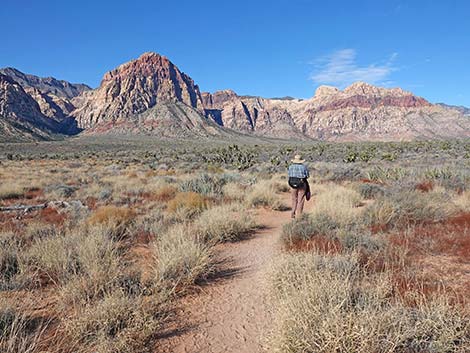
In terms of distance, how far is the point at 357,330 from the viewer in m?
2.82

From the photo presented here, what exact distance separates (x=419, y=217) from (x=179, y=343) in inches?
257

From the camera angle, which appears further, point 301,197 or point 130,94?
point 130,94

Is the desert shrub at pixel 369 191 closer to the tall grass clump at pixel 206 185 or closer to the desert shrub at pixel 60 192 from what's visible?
the tall grass clump at pixel 206 185

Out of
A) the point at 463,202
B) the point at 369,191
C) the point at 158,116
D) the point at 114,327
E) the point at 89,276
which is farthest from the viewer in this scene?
the point at 158,116

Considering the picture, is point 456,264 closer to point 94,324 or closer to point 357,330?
point 357,330

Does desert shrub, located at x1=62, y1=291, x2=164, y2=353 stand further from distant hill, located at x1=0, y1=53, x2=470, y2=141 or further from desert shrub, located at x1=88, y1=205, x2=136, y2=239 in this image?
distant hill, located at x1=0, y1=53, x2=470, y2=141

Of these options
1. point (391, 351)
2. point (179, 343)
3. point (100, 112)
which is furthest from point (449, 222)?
point (100, 112)

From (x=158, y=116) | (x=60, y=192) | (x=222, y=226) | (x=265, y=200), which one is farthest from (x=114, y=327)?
(x=158, y=116)

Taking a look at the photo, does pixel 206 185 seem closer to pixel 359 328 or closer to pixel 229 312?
pixel 229 312

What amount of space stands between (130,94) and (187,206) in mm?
172081

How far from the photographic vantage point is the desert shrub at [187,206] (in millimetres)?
8922

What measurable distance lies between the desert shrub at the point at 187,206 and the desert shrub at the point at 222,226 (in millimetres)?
870

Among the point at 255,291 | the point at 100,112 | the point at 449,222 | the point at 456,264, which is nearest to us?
the point at 255,291

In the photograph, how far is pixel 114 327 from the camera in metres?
3.58
